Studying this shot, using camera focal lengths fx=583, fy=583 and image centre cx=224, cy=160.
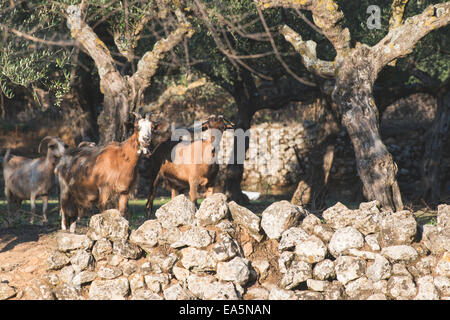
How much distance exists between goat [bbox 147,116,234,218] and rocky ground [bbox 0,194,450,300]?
160 inches

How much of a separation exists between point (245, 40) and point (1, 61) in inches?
276

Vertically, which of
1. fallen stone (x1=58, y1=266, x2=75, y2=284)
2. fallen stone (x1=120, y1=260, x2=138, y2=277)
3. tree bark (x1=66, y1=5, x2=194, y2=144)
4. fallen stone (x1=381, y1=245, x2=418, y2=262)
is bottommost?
fallen stone (x1=58, y1=266, x2=75, y2=284)

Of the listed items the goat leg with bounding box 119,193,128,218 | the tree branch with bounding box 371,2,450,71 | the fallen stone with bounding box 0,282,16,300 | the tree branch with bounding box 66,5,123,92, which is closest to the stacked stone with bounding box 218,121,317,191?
the tree branch with bounding box 66,5,123,92

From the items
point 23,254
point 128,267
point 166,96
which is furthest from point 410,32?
point 166,96

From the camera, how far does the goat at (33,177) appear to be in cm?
1411

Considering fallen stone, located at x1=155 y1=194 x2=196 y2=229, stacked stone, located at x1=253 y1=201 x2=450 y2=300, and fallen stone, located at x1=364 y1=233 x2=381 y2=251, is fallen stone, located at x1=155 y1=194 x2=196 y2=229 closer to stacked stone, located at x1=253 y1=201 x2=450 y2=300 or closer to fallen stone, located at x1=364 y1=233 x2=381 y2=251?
stacked stone, located at x1=253 y1=201 x2=450 y2=300

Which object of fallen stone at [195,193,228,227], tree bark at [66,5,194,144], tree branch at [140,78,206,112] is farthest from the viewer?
tree branch at [140,78,206,112]

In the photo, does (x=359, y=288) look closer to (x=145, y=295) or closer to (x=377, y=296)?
(x=377, y=296)

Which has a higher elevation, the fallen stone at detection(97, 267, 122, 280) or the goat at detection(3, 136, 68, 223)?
the goat at detection(3, 136, 68, 223)

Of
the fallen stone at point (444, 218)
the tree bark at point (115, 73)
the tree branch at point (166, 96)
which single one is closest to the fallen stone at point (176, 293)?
the fallen stone at point (444, 218)

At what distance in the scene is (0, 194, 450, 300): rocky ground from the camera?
344 inches

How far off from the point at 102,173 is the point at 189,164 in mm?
3236

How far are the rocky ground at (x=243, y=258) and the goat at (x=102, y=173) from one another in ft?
4.73

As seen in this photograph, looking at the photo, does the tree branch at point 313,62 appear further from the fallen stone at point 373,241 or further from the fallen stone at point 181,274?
the fallen stone at point 181,274
